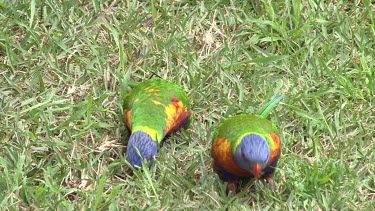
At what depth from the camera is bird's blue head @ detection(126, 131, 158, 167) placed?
4801 millimetres

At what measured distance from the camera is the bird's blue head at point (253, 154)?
439 centimetres

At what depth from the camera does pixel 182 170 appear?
4.94 metres

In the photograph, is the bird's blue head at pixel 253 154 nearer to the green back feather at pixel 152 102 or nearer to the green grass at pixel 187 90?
the green grass at pixel 187 90

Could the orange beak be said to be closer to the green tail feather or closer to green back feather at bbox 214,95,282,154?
green back feather at bbox 214,95,282,154

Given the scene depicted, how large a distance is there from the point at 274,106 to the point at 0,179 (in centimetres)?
177

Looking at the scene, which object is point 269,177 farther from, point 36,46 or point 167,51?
point 36,46

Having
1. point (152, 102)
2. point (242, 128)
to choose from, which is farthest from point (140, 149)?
point (242, 128)

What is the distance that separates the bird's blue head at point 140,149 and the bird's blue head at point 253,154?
603 millimetres

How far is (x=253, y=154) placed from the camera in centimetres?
439

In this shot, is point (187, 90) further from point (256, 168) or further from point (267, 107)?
point (256, 168)

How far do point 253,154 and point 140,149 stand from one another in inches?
29.8

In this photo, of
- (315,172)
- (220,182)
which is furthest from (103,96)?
(315,172)

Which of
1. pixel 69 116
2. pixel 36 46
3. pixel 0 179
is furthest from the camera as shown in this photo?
pixel 36 46

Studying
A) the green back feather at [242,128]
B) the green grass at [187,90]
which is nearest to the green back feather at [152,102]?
the green grass at [187,90]
